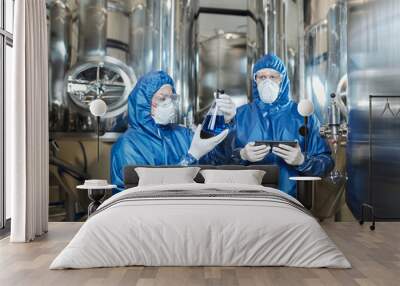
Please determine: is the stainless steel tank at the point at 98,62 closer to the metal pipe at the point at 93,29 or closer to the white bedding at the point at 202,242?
the metal pipe at the point at 93,29

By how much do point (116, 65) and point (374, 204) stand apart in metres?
4.00

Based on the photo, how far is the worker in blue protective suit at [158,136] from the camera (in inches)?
300

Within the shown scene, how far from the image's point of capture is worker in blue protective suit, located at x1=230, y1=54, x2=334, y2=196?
7.61 meters

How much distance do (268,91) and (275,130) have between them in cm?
54

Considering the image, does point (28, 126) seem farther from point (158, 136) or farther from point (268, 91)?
point (268, 91)

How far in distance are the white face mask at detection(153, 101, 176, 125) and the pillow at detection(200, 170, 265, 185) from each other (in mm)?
982

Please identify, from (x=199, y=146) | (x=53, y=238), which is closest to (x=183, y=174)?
(x=199, y=146)

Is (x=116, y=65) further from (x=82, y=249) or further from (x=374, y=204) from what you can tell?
(x=374, y=204)

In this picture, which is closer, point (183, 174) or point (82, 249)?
point (82, 249)

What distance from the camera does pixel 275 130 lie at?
7645mm

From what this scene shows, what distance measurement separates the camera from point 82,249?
4.71 m

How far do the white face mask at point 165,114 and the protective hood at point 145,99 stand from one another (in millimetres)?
80

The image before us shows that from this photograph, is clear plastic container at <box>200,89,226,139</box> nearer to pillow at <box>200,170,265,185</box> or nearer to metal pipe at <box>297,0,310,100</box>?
pillow at <box>200,170,265,185</box>

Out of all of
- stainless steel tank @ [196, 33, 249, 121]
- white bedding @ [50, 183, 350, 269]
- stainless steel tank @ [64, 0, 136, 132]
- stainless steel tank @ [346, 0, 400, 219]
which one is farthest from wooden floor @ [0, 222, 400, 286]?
stainless steel tank @ [196, 33, 249, 121]
